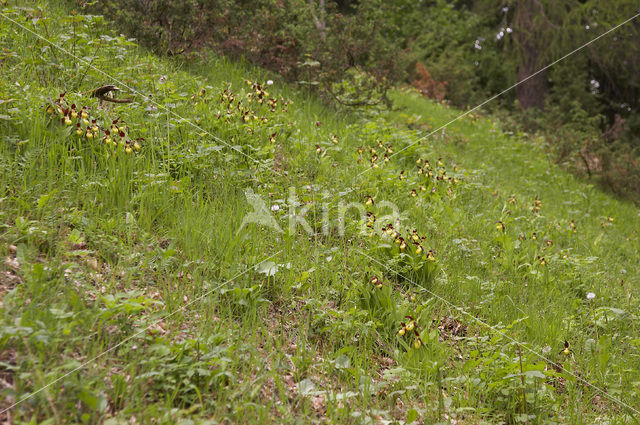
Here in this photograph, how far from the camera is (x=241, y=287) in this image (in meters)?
3.11

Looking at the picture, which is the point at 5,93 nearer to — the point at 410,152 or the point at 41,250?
the point at 41,250

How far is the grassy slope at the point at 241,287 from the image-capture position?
2.26 meters

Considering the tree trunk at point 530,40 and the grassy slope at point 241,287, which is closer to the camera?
the grassy slope at point 241,287

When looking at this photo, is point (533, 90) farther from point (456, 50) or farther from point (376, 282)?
point (376, 282)

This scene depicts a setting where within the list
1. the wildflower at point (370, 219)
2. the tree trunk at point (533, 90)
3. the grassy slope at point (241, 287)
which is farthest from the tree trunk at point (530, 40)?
the wildflower at point (370, 219)

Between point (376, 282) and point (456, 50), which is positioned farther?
point (456, 50)

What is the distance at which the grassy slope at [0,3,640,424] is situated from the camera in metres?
2.26

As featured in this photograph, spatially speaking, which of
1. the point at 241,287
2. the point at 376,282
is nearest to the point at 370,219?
the point at 376,282

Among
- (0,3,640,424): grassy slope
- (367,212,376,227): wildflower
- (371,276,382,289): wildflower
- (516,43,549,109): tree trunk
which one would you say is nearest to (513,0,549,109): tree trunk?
(516,43,549,109): tree trunk

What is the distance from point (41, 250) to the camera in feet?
9.15

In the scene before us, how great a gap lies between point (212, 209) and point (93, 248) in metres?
0.97

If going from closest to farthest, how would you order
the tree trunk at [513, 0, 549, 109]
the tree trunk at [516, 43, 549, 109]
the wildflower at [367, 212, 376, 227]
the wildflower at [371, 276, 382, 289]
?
the wildflower at [371, 276, 382, 289]
the wildflower at [367, 212, 376, 227]
the tree trunk at [513, 0, 549, 109]
the tree trunk at [516, 43, 549, 109]

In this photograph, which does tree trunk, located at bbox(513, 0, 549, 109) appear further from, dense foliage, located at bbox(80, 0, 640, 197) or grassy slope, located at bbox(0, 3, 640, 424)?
grassy slope, located at bbox(0, 3, 640, 424)

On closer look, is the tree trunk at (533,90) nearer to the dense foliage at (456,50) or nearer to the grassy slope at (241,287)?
the dense foliage at (456,50)
